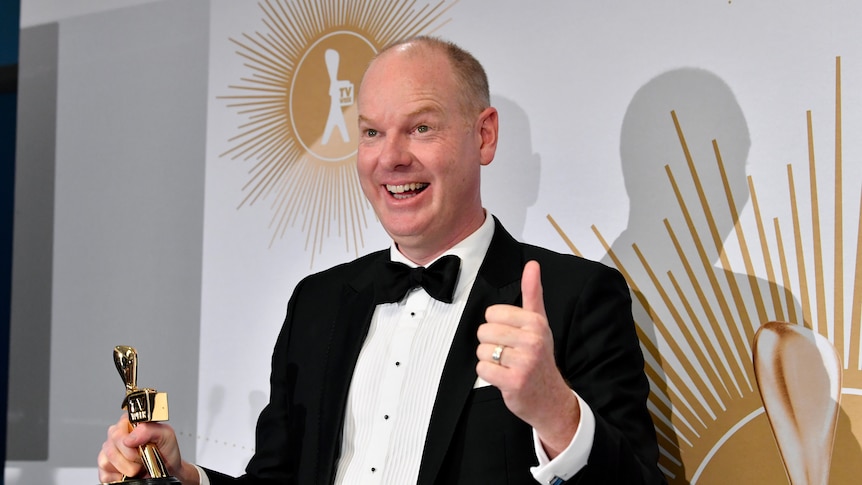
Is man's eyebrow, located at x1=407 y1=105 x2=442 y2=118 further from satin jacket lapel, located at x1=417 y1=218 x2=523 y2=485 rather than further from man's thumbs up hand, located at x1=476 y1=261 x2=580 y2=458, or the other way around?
man's thumbs up hand, located at x1=476 y1=261 x2=580 y2=458

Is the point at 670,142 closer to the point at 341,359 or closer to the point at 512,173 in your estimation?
Result: the point at 512,173

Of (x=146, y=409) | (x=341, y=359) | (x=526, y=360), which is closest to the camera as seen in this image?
(x=526, y=360)

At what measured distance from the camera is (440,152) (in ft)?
6.80

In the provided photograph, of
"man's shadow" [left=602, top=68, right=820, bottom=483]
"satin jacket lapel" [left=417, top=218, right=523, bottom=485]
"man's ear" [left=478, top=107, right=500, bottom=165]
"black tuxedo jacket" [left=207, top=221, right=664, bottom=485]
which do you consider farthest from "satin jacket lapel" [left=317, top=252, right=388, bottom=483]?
"man's shadow" [left=602, top=68, right=820, bottom=483]

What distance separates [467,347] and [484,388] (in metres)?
0.10

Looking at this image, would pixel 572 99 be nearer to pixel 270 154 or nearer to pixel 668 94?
pixel 668 94

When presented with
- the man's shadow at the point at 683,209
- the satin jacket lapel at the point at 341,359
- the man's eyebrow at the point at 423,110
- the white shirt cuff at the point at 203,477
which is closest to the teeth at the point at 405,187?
the man's eyebrow at the point at 423,110

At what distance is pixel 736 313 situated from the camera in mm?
2105

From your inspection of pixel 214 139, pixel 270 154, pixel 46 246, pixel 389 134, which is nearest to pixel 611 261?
pixel 389 134

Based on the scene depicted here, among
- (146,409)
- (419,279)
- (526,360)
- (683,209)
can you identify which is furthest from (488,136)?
(146,409)

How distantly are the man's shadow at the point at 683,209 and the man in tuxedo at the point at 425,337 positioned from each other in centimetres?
22

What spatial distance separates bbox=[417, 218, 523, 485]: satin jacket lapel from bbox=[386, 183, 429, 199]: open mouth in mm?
214

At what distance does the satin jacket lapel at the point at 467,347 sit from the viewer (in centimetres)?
190

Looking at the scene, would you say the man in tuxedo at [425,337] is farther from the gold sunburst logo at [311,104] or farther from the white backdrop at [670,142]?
the gold sunburst logo at [311,104]
